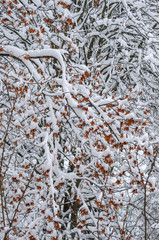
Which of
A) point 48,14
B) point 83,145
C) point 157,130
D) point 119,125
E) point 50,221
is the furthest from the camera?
point 157,130

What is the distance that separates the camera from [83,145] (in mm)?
3119

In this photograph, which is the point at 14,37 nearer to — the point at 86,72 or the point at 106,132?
the point at 86,72

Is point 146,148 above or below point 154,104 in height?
below

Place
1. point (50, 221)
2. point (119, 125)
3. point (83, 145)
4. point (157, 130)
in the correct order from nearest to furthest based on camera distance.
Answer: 1. point (50, 221)
2. point (119, 125)
3. point (83, 145)
4. point (157, 130)

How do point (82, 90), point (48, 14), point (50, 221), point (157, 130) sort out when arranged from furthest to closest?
point (157, 130) < point (48, 14) < point (82, 90) < point (50, 221)

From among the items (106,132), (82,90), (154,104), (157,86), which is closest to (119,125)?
(106,132)

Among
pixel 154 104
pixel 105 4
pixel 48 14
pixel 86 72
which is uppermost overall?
pixel 105 4

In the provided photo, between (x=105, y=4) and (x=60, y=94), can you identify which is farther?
(x=105, y=4)

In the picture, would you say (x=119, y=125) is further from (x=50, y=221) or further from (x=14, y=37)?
(x=14, y=37)

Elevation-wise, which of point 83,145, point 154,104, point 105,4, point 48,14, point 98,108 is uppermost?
point 105,4

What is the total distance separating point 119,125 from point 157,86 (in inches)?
137

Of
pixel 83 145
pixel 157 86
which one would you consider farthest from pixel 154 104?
pixel 83 145

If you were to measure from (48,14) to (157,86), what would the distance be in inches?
124

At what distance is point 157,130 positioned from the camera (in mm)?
5199
